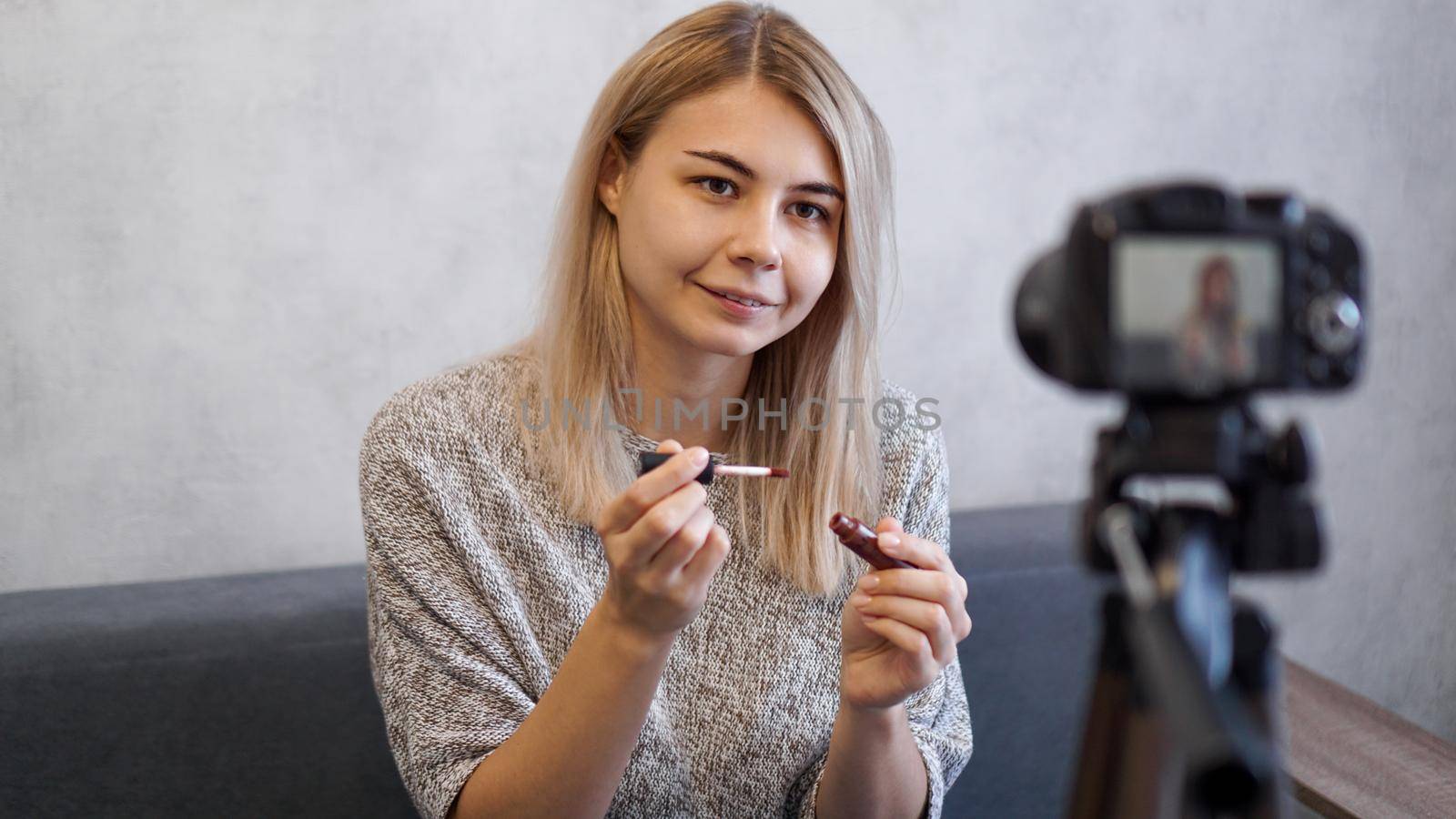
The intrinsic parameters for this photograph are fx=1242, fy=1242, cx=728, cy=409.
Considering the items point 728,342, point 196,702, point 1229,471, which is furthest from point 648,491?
point 196,702

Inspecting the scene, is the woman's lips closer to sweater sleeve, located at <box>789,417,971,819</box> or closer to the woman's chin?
the woman's chin

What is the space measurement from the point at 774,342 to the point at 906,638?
0.44 meters

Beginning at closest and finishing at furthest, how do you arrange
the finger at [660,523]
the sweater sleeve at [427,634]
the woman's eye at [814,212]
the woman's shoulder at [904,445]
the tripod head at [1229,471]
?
the tripod head at [1229,471] → the finger at [660,523] → the sweater sleeve at [427,634] → the woman's eye at [814,212] → the woman's shoulder at [904,445]

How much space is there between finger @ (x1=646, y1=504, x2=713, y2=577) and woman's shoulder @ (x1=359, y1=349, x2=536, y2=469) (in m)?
0.35

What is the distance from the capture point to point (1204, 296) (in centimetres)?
46

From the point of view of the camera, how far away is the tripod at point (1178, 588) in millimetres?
368

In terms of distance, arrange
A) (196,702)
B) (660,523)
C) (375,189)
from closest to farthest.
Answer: (660,523) → (196,702) → (375,189)

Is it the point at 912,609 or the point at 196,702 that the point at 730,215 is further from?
the point at 196,702

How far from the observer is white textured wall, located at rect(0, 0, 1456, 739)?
52.9 inches

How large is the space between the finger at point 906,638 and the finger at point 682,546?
171mm

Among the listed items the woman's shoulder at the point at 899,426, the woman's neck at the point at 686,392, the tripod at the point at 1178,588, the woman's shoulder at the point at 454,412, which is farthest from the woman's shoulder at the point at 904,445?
the tripod at the point at 1178,588

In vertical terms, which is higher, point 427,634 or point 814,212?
point 814,212

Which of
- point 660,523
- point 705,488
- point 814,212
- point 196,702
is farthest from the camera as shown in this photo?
point 196,702

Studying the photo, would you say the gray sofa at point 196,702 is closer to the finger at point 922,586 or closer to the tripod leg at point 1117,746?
the finger at point 922,586
